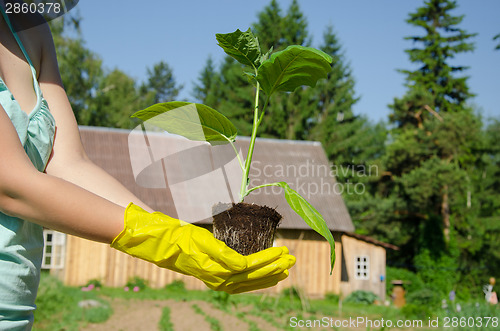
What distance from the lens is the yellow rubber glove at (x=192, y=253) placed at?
49.3 inches

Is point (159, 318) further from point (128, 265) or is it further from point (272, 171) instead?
point (272, 171)

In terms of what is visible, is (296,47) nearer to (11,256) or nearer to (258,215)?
(258,215)

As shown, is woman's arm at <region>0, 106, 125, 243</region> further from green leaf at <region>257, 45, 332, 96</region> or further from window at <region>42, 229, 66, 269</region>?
window at <region>42, 229, 66, 269</region>

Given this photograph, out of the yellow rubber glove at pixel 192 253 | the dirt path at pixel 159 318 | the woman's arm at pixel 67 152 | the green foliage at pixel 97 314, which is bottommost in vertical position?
the dirt path at pixel 159 318

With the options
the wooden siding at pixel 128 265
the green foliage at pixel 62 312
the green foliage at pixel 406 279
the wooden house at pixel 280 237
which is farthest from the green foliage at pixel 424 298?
the green foliage at pixel 62 312

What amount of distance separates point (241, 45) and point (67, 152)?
68 centimetres

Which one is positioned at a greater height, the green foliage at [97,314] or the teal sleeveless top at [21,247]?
the teal sleeveless top at [21,247]

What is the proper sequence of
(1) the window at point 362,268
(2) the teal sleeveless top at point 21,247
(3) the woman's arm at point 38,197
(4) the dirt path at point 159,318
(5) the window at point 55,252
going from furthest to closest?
(1) the window at point 362,268, (5) the window at point 55,252, (4) the dirt path at point 159,318, (2) the teal sleeveless top at point 21,247, (3) the woman's arm at point 38,197

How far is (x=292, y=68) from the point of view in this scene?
5.18 ft

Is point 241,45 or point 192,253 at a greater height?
point 241,45

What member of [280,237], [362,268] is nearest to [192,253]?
[280,237]

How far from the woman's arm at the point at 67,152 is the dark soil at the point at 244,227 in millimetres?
247

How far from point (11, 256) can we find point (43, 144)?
0.34 meters

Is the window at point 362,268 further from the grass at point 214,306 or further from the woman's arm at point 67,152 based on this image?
the woman's arm at point 67,152
